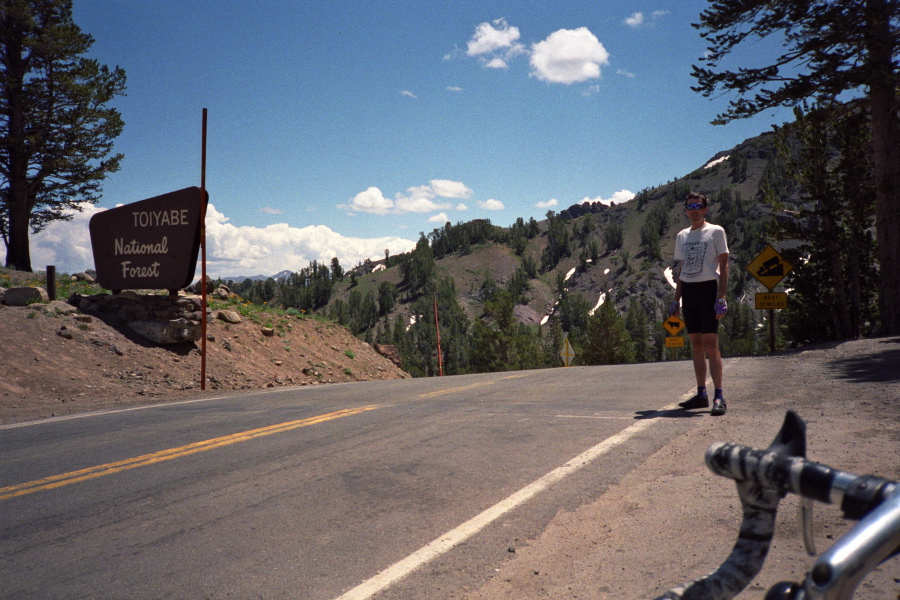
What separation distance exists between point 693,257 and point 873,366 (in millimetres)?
5117

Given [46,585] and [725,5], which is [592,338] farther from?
[46,585]

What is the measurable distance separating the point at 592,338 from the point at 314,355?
5312cm

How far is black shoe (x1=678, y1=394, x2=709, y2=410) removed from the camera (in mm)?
6461

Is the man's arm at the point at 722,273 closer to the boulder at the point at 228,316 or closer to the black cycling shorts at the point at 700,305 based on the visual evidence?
the black cycling shorts at the point at 700,305

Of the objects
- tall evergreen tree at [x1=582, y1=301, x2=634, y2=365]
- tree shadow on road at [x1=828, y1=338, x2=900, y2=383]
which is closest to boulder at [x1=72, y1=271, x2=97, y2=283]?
tree shadow on road at [x1=828, y1=338, x2=900, y2=383]

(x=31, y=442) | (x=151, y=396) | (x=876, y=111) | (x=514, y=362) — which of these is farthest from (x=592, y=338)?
(x=31, y=442)

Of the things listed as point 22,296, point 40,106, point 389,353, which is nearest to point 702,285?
point 22,296

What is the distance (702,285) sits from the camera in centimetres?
636

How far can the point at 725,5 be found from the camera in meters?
17.1

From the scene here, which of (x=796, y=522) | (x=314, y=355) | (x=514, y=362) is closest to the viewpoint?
(x=796, y=522)

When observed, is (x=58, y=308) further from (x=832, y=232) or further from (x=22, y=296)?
(x=832, y=232)

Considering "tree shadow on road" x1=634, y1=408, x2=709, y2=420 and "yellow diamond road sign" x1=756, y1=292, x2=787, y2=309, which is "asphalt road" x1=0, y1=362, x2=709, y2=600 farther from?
"yellow diamond road sign" x1=756, y1=292, x2=787, y2=309

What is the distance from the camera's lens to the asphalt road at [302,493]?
2.90 m

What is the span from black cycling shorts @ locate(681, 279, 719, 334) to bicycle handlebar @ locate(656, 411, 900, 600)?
5398 mm
